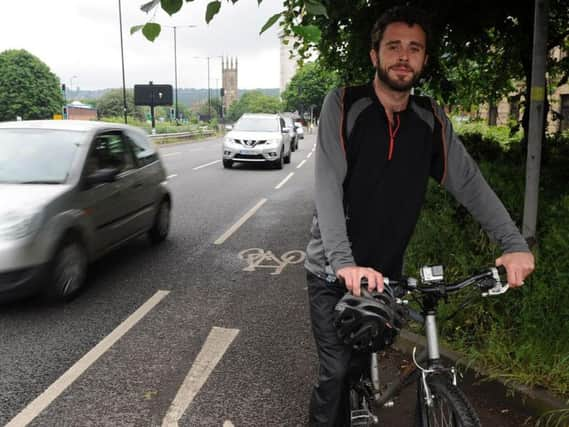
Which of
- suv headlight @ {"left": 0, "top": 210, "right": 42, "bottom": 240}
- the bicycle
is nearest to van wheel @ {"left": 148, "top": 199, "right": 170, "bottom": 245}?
suv headlight @ {"left": 0, "top": 210, "right": 42, "bottom": 240}

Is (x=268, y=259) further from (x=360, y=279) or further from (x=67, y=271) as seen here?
(x=360, y=279)

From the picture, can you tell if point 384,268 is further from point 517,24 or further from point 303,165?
point 303,165

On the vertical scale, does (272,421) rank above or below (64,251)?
below

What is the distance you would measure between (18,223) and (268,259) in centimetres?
316

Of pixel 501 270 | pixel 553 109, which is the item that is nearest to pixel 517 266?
pixel 501 270

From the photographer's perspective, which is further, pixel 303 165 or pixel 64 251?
pixel 303 165

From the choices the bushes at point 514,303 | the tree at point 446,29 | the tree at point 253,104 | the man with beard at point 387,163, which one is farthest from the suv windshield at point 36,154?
the tree at point 253,104

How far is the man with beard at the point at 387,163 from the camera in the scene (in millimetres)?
2271

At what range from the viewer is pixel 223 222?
9891 millimetres

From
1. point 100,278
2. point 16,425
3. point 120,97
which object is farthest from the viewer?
point 120,97

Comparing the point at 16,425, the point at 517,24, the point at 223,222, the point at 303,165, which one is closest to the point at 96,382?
the point at 16,425

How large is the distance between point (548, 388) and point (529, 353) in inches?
11.6

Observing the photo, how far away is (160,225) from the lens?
8.07m

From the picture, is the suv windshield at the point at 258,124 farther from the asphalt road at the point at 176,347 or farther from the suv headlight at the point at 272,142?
the asphalt road at the point at 176,347
